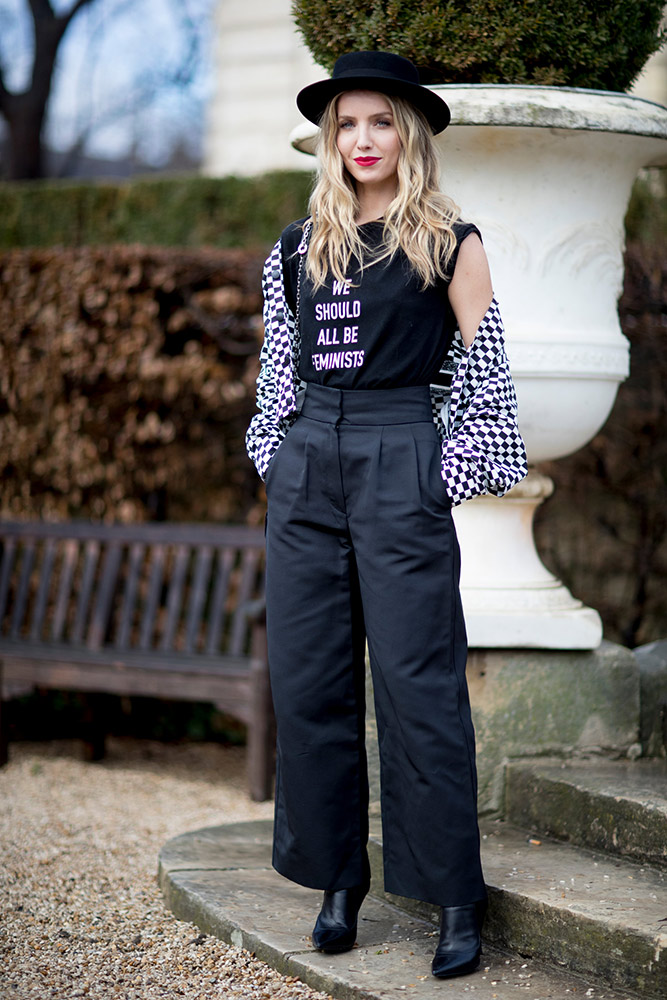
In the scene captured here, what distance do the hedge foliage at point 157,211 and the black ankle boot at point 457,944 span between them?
13.5 feet

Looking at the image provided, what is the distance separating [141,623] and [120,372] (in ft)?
3.53

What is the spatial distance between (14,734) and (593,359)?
3.45m

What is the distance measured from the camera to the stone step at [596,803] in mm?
2646

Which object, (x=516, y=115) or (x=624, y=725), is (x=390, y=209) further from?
(x=624, y=725)

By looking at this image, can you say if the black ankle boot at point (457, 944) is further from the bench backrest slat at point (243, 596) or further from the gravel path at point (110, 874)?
the bench backrest slat at point (243, 596)

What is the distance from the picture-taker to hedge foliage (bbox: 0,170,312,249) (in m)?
6.18

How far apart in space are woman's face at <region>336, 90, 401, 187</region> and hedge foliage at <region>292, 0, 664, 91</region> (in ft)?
1.82

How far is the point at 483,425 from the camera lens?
2367 mm

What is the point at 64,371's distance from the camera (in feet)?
16.4

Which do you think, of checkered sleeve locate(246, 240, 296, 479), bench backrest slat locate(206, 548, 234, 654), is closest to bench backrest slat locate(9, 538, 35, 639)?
bench backrest slat locate(206, 548, 234, 654)

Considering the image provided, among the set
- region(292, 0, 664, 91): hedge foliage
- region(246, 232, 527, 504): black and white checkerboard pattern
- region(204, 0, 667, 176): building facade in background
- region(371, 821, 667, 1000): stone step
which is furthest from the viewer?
region(204, 0, 667, 176): building facade in background

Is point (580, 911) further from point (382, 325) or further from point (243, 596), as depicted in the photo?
point (243, 596)

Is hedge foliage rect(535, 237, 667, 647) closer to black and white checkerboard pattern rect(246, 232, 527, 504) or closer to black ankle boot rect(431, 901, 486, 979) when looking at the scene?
black and white checkerboard pattern rect(246, 232, 527, 504)

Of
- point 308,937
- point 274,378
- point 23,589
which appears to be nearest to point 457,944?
point 308,937
